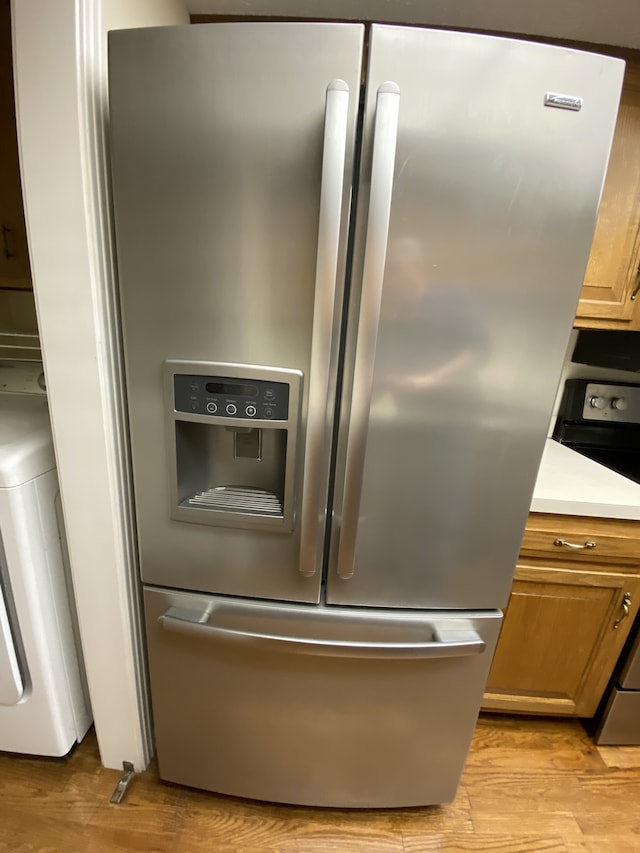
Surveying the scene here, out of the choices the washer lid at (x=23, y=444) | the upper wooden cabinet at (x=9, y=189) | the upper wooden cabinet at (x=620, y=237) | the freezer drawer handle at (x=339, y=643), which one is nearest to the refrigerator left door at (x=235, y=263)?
the freezer drawer handle at (x=339, y=643)

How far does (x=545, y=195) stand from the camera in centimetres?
76

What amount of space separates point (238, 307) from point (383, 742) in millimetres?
1175

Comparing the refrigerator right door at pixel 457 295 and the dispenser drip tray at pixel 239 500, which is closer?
the refrigerator right door at pixel 457 295

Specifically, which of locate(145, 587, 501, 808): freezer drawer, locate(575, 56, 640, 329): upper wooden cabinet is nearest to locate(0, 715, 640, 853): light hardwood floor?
locate(145, 587, 501, 808): freezer drawer

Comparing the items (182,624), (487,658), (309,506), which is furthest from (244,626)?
(487,658)

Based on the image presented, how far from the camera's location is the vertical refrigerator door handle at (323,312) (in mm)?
698

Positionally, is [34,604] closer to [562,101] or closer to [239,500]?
[239,500]

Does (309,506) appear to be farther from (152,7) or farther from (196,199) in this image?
(152,7)

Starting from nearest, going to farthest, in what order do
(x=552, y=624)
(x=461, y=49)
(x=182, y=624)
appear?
(x=461, y=49), (x=182, y=624), (x=552, y=624)

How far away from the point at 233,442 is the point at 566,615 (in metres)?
1.20

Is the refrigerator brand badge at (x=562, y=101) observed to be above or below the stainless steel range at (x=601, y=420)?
above

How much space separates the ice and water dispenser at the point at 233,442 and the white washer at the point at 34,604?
0.41m

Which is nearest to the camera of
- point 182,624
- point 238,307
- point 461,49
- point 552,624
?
point 461,49

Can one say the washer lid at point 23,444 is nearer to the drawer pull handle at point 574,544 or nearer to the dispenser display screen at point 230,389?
the dispenser display screen at point 230,389
